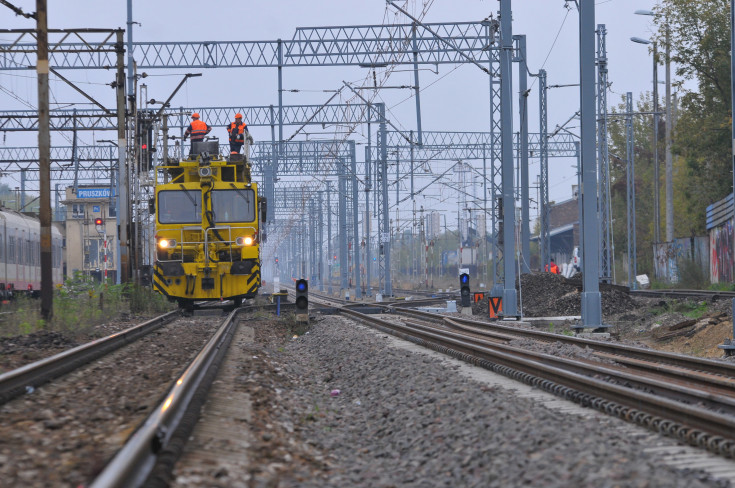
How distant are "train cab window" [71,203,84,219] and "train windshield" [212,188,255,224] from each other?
5879cm

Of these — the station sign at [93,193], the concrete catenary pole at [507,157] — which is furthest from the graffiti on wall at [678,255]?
the station sign at [93,193]

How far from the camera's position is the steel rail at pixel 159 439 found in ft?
16.7

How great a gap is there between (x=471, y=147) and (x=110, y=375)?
52723 millimetres

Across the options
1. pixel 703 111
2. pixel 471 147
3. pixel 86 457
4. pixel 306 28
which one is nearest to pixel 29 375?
pixel 86 457

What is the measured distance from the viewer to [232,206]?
24172 millimetres

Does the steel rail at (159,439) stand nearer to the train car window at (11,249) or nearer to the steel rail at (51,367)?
the steel rail at (51,367)

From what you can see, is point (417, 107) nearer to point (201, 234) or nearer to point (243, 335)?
point (201, 234)

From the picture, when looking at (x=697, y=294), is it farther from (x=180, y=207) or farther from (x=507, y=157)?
(x=180, y=207)

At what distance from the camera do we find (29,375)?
32.5ft

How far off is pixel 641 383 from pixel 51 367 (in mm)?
6751

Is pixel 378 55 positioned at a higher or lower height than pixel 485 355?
higher

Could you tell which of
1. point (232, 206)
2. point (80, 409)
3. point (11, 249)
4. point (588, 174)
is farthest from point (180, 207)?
point (80, 409)

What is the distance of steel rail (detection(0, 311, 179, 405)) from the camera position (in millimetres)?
9103

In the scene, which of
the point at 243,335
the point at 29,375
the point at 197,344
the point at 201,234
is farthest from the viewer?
the point at 201,234
